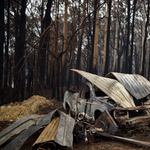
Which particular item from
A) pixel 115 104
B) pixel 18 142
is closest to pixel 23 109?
pixel 18 142

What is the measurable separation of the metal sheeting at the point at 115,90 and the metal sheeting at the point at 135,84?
26 centimetres

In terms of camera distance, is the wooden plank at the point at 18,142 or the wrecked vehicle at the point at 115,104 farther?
the wrecked vehicle at the point at 115,104

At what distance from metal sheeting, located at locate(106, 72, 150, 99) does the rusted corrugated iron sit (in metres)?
2.56

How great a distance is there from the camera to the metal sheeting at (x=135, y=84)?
18.6ft

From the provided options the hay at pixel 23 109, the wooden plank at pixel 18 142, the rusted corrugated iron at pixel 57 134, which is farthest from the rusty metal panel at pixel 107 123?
the hay at pixel 23 109

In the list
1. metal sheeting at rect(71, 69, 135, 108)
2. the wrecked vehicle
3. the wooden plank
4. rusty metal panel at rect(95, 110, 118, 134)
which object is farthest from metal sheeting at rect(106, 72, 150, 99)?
the wooden plank

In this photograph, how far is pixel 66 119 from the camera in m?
4.54

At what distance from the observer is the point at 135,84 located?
620 cm

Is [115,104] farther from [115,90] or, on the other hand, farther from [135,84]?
[135,84]

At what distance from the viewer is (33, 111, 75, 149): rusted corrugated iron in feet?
10.7

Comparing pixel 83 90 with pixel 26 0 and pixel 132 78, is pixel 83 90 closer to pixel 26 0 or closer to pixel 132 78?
pixel 132 78

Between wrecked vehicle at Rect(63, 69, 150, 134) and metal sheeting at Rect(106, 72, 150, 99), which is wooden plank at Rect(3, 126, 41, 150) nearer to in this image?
wrecked vehicle at Rect(63, 69, 150, 134)

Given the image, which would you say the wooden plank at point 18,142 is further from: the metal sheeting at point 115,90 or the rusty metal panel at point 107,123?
the metal sheeting at point 115,90

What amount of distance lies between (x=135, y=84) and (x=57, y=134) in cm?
392
